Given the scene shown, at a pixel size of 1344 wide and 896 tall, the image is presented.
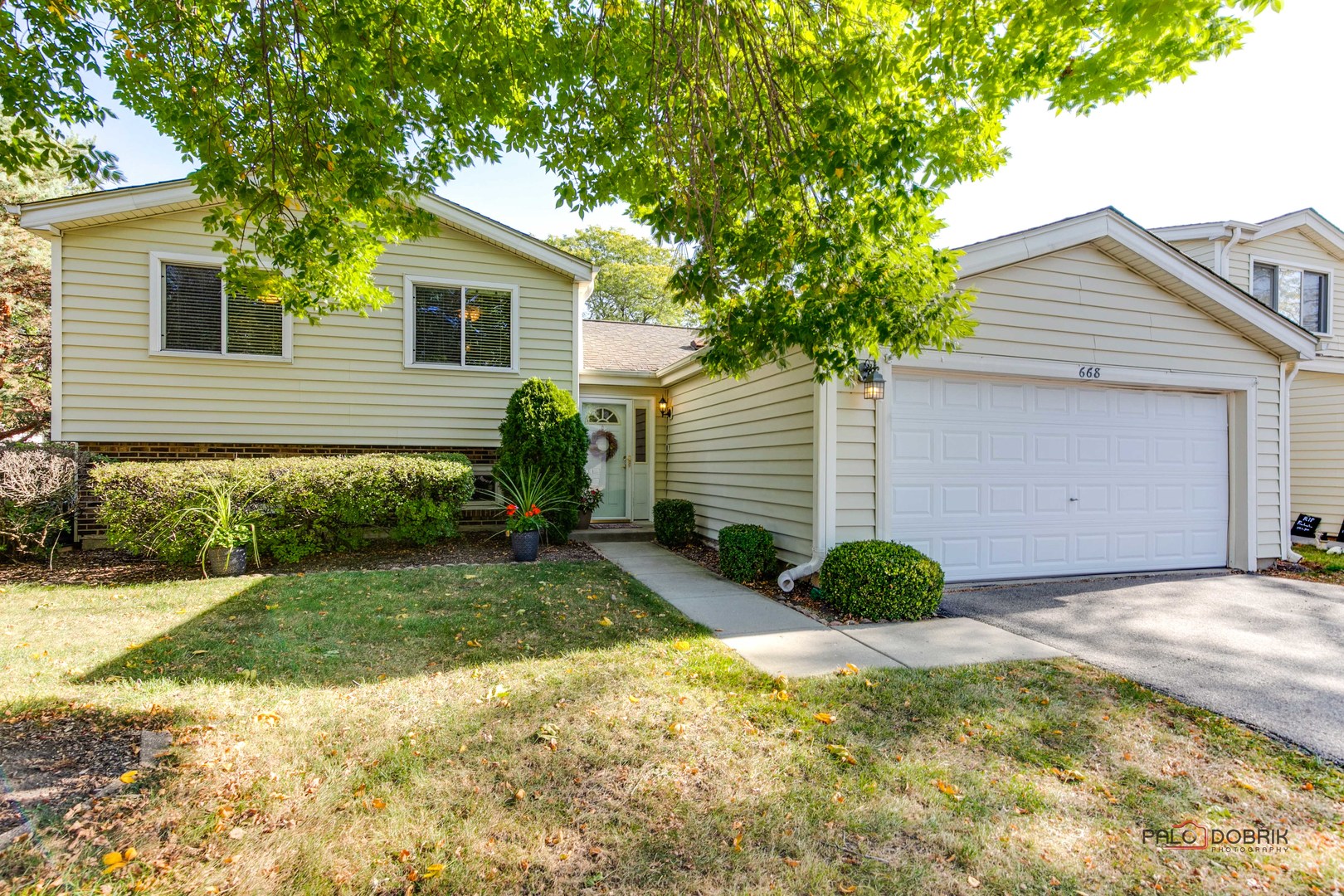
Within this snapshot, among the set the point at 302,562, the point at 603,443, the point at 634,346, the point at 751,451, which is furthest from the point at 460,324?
the point at 751,451

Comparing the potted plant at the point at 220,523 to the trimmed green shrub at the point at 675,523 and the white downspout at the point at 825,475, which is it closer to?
the trimmed green shrub at the point at 675,523

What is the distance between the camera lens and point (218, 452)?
8141 mm

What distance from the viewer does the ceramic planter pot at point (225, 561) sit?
6.14 metres

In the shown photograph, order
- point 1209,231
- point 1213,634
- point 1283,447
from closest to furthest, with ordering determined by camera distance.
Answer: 1. point 1213,634
2. point 1283,447
3. point 1209,231

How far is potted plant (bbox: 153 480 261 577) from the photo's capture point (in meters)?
6.07

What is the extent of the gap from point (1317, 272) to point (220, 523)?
18148 mm

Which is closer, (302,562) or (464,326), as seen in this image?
(302,562)

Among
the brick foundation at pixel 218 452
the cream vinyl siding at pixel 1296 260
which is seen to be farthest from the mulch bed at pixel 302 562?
the cream vinyl siding at pixel 1296 260

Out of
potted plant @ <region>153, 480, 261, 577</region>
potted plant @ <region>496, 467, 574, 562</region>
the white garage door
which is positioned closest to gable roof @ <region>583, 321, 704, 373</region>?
potted plant @ <region>496, 467, 574, 562</region>

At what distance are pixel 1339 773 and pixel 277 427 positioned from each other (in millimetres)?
10184

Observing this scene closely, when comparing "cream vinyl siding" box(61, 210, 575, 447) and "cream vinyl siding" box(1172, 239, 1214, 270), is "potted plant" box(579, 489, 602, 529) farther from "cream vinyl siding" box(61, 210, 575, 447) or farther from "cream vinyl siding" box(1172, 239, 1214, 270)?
"cream vinyl siding" box(1172, 239, 1214, 270)

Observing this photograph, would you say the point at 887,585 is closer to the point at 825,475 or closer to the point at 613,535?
the point at 825,475

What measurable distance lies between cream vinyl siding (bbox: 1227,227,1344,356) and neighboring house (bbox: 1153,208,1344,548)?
2cm

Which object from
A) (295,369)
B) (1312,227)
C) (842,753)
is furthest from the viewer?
(1312,227)
